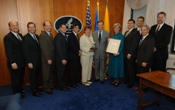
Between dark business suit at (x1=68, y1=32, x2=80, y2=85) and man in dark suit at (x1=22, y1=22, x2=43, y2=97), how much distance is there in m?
0.74

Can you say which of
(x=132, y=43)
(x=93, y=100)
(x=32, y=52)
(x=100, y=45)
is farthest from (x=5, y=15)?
(x=132, y=43)

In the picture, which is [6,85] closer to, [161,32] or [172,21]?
[161,32]

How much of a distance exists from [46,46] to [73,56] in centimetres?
70

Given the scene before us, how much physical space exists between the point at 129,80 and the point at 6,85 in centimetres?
332

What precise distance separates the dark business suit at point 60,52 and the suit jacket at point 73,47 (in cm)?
12

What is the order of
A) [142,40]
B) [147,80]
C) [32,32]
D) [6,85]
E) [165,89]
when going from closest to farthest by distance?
[165,89] < [147,80] < [32,32] < [142,40] < [6,85]

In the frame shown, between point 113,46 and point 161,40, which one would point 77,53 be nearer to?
point 113,46

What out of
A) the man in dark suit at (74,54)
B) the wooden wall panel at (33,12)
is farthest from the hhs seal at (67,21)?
the man in dark suit at (74,54)

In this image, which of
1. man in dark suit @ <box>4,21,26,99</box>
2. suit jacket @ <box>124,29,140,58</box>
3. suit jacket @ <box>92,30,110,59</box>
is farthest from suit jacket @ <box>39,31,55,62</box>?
suit jacket @ <box>124,29,140,58</box>

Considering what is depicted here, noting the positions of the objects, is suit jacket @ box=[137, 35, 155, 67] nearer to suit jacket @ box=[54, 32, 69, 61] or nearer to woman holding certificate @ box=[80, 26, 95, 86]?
woman holding certificate @ box=[80, 26, 95, 86]

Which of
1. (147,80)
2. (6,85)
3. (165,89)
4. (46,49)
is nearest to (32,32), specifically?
(46,49)

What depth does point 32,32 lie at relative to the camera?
2.91 m

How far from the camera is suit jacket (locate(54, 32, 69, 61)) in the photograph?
10.3ft

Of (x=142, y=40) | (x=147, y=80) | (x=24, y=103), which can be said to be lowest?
(x=24, y=103)
